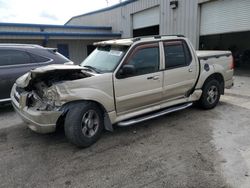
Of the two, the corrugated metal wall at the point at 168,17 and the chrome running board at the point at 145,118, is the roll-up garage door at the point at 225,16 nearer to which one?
the corrugated metal wall at the point at 168,17

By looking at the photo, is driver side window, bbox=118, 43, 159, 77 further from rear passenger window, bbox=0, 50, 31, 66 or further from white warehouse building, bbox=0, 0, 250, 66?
white warehouse building, bbox=0, 0, 250, 66

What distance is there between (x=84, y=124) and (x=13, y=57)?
3541mm

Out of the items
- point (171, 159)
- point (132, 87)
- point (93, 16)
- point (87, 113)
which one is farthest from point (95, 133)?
point (93, 16)

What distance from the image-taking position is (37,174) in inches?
123

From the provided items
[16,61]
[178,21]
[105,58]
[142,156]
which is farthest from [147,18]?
[142,156]

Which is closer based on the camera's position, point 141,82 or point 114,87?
point 114,87

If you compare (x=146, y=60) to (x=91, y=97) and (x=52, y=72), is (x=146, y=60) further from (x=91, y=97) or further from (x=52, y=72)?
(x=52, y=72)

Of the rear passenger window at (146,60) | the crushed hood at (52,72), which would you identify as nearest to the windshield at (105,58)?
the rear passenger window at (146,60)

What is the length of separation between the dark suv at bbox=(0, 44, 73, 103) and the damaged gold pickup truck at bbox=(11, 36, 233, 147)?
1.57 metres

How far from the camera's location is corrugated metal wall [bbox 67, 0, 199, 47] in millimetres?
11938

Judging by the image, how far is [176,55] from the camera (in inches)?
190

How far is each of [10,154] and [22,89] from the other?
1.23m

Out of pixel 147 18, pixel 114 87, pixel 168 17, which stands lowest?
pixel 114 87

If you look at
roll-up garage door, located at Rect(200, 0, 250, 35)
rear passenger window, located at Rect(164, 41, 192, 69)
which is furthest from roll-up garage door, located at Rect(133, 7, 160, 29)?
rear passenger window, located at Rect(164, 41, 192, 69)
